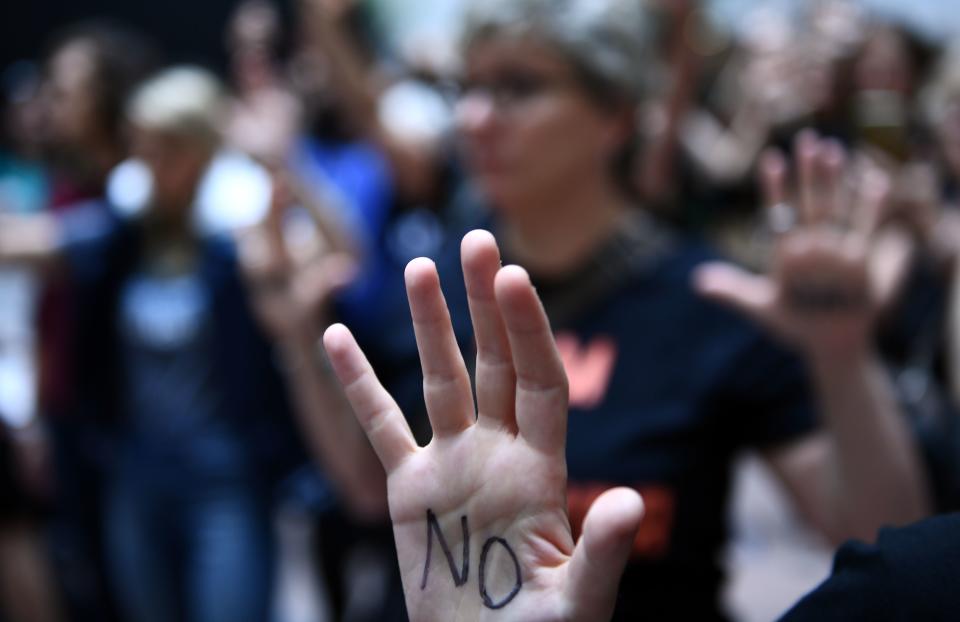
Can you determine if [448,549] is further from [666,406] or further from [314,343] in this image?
[314,343]

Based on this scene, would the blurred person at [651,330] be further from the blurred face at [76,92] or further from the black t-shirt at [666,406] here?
the blurred face at [76,92]

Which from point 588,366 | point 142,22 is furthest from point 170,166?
point 142,22

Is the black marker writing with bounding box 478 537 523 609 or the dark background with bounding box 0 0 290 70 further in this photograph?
the dark background with bounding box 0 0 290 70

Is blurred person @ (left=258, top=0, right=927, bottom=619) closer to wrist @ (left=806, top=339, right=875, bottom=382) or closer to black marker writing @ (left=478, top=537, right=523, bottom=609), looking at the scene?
wrist @ (left=806, top=339, right=875, bottom=382)

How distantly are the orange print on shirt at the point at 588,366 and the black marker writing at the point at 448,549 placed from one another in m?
0.51

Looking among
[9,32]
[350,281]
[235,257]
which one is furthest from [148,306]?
[9,32]

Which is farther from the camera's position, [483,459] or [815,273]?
[815,273]

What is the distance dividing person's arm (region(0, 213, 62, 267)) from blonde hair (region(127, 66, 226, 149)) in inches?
14.3

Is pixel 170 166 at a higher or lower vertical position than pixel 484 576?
lower

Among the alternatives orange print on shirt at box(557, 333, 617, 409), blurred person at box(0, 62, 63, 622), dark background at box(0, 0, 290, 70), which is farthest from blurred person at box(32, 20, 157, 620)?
dark background at box(0, 0, 290, 70)

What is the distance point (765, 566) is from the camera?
51.7 inches

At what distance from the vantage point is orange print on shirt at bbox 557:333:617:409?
1282 mm

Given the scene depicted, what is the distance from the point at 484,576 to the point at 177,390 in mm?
1765

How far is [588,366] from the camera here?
52.0 inches
